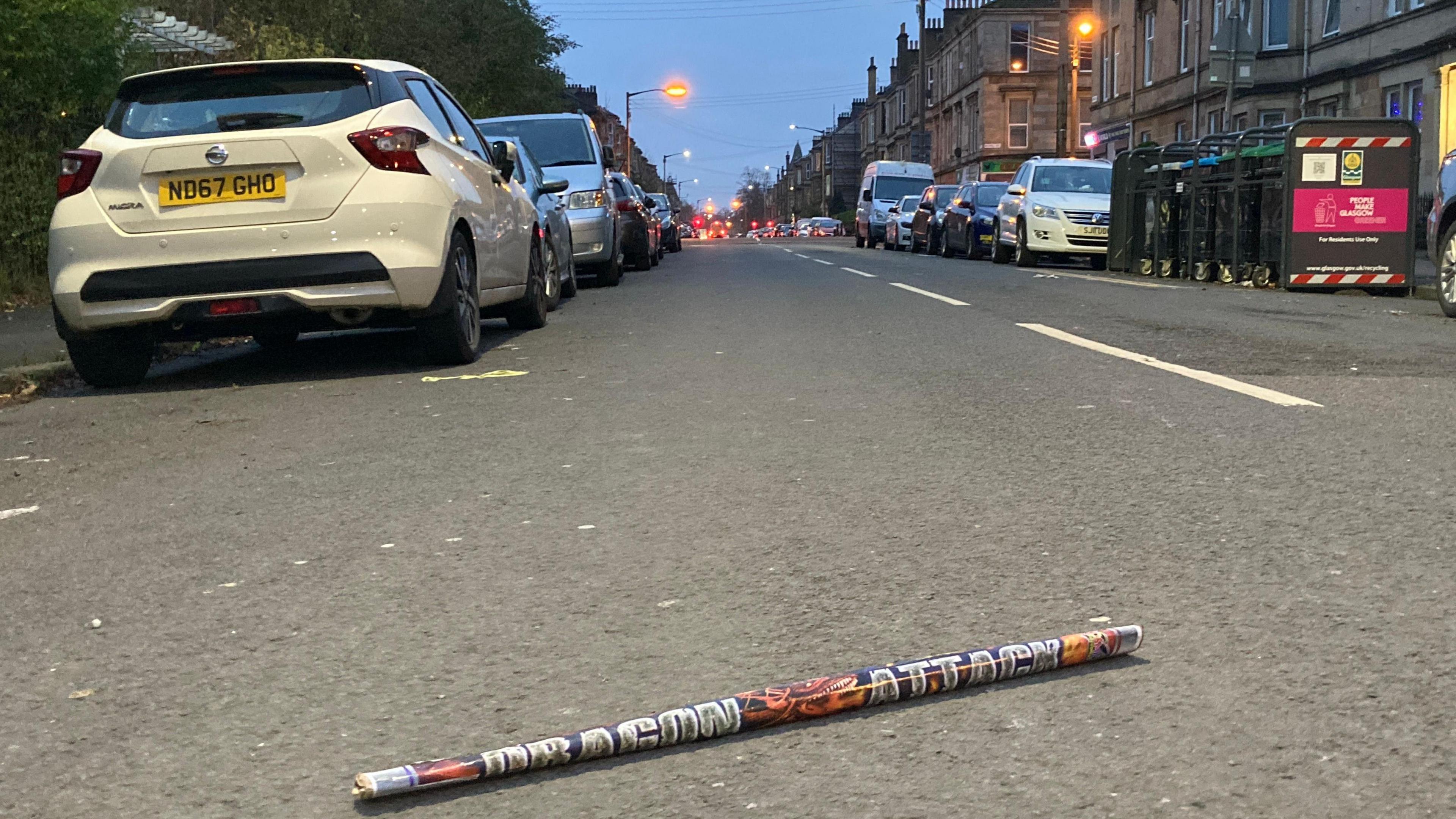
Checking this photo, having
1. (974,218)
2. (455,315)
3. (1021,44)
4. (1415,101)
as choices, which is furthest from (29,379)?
(1021,44)

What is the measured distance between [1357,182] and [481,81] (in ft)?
99.2

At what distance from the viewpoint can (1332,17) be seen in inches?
1430

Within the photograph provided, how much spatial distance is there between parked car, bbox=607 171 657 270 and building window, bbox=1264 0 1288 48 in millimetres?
20391

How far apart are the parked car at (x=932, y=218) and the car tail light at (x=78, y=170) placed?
2818 cm

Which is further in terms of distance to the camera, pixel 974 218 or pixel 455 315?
pixel 974 218

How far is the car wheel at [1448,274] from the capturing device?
42.5 ft

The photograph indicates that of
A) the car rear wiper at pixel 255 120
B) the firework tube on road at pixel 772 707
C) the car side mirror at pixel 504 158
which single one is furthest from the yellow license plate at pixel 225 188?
the firework tube on road at pixel 772 707

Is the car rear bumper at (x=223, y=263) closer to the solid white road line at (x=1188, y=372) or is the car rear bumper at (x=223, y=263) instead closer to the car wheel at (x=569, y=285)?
the solid white road line at (x=1188, y=372)

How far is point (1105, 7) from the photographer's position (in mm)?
54219

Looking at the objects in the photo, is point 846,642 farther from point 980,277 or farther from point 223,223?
point 980,277

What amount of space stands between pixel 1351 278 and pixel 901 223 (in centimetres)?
2536

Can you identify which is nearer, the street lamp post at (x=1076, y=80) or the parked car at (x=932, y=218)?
the parked car at (x=932, y=218)

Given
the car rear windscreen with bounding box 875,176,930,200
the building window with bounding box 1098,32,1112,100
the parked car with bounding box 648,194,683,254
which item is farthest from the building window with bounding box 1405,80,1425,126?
the building window with bounding box 1098,32,1112,100

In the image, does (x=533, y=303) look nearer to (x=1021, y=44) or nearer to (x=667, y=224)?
(x=667, y=224)
